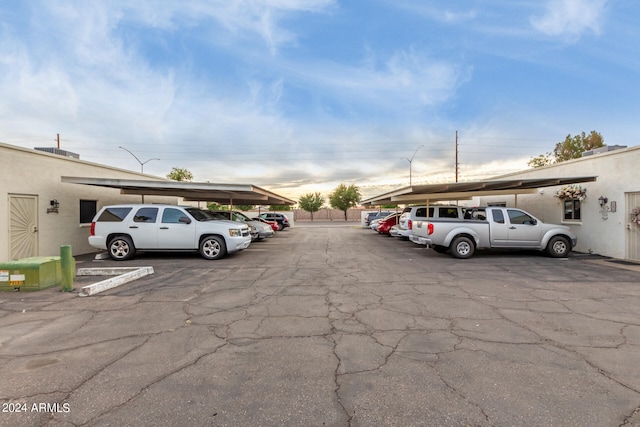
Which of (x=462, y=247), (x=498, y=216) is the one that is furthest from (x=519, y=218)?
(x=462, y=247)

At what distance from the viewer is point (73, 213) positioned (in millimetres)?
12609

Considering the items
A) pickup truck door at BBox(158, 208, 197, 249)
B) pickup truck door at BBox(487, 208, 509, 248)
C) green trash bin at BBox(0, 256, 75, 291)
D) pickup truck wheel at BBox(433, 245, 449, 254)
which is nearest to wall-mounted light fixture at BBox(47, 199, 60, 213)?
pickup truck door at BBox(158, 208, 197, 249)

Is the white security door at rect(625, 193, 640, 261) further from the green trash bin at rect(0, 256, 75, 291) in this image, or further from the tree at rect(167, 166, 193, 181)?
the tree at rect(167, 166, 193, 181)

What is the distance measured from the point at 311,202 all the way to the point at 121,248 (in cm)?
5530

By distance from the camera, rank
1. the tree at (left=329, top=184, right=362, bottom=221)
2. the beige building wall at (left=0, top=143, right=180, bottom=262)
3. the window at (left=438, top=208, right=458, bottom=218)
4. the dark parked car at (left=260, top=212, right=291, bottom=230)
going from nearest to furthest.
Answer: the beige building wall at (left=0, top=143, right=180, bottom=262)
the window at (left=438, top=208, right=458, bottom=218)
the dark parked car at (left=260, top=212, right=291, bottom=230)
the tree at (left=329, top=184, right=362, bottom=221)

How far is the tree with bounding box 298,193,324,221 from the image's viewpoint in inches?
2613

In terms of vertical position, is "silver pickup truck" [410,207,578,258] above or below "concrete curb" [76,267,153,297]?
above

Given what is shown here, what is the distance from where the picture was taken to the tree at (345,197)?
62.1 m

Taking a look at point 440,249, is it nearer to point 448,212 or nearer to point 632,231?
point 448,212

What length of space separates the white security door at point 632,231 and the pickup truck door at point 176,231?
14.6 m

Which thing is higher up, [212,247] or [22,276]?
[212,247]

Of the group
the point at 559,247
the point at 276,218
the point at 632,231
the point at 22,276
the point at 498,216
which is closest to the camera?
the point at 22,276

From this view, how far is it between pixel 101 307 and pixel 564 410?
6684mm

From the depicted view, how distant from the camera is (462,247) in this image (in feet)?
38.1
